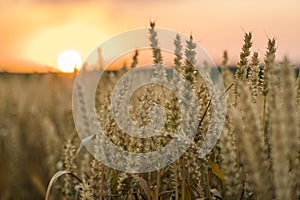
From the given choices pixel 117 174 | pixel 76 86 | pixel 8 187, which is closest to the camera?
pixel 117 174

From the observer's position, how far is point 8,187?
11.8ft

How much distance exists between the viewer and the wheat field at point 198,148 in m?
1.21

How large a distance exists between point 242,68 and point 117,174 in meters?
0.59

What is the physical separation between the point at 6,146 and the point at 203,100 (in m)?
2.27

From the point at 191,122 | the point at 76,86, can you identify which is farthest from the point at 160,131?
the point at 76,86

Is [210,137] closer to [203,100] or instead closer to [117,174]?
[203,100]

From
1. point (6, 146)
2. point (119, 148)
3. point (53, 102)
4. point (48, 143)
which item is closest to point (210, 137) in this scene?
point (119, 148)

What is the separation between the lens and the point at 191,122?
5.43 ft

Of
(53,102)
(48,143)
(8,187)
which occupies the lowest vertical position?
(8,187)

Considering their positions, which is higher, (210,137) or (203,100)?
(203,100)

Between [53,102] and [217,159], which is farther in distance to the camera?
[53,102]

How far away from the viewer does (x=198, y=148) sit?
171 centimetres

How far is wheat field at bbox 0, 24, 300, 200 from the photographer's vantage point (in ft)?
3.96

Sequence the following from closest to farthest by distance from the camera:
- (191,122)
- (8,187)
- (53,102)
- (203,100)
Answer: (191,122) < (203,100) < (8,187) < (53,102)
